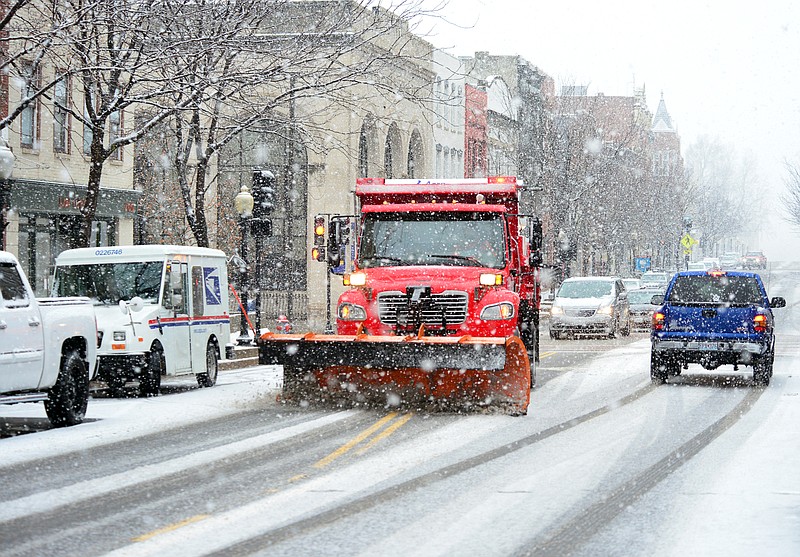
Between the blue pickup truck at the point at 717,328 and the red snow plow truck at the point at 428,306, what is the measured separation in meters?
2.62

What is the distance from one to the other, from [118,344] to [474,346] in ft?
19.1

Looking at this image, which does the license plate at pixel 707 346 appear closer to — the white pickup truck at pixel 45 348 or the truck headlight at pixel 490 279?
the truck headlight at pixel 490 279

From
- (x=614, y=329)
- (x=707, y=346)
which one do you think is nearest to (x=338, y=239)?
(x=707, y=346)

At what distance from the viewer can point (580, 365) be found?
83.3 ft

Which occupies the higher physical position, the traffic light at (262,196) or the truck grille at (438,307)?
the traffic light at (262,196)

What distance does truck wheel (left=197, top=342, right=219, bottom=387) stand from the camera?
20.8 m

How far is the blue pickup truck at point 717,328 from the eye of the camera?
67.7ft

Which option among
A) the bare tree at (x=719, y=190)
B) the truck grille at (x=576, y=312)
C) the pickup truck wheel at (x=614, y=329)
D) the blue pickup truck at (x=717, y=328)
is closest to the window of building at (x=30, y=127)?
the truck grille at (x=576, y=312)

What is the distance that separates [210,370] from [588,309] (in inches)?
656

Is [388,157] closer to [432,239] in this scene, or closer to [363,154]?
[363,154]

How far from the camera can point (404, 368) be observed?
615 inches

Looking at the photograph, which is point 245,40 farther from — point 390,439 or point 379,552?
point 379,552

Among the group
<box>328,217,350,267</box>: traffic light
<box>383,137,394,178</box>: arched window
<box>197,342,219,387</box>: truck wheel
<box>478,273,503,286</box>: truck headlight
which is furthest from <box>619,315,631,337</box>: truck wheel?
<box>478,273,503,286</box>: truck headlight

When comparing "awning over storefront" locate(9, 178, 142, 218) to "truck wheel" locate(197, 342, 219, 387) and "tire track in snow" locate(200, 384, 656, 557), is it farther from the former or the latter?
"tire track in snow" locate(200, 384, 656, 557)
